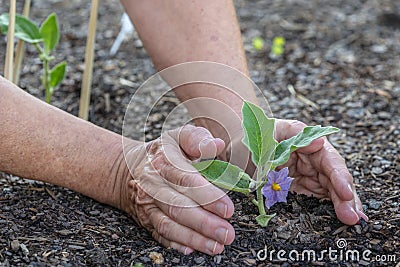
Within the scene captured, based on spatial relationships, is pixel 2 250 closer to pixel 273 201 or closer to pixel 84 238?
pixel 84 238

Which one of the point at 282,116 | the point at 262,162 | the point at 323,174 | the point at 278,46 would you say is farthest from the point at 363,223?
the point at 278,46

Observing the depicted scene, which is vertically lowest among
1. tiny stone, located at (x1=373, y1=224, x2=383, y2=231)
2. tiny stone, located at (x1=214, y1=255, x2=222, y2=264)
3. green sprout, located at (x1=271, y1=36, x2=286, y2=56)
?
green sprout, located at (x1=271, y1=36, x2=286, y2=56)

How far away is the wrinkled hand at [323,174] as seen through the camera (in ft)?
4.04

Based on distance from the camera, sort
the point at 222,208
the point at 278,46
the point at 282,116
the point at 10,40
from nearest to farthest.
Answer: the point at 222,208 < the point at 10,40 < the point at 282,116 < the point at 278,46

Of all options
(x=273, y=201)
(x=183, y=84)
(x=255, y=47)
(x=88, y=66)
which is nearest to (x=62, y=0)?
(x=255, y=47)

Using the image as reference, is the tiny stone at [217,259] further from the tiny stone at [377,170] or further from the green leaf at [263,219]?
the tiny stone at [377,170]

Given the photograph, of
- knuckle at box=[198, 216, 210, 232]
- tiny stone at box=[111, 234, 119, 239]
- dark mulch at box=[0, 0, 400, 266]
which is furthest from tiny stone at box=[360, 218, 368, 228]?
tiny stone at box=[111, 234, 119, 239]

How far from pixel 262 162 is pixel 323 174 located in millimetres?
168

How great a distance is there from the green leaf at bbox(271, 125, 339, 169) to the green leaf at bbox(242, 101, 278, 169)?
22 mm

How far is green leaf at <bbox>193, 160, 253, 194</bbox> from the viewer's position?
1.16m

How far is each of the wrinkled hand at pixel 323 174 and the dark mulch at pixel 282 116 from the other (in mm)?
28

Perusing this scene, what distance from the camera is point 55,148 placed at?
127cm

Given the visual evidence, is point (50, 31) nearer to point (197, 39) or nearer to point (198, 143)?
point (197, 39)

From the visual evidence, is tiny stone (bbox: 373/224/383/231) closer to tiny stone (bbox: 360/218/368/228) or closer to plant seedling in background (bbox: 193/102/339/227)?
tiny stone (bbox: 360/218/368/228)
